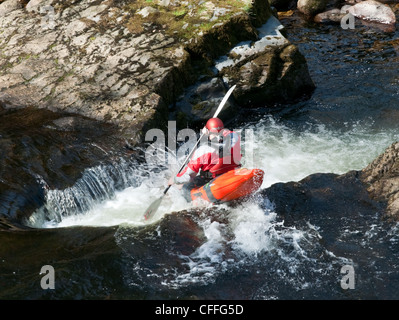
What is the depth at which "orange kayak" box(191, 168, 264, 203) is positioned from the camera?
5.93 meters

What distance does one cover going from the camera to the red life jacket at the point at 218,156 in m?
6.16

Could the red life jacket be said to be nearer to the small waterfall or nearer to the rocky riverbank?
the small waterfall

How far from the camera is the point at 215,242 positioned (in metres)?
5.40

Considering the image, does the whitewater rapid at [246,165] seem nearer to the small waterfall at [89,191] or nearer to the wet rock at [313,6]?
the small waterfall at [89,191]

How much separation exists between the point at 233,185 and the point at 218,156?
1.64ft

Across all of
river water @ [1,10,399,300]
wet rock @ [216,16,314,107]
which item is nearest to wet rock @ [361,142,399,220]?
river water @ [1,10,399,300]

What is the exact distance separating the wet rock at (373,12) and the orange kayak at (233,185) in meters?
8.52

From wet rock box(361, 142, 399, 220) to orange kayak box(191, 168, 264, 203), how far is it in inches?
55.1

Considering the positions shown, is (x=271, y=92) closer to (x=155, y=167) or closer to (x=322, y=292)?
(x=155, y=167)

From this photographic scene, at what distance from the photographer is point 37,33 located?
9.32m

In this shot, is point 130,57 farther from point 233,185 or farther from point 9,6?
point 233,185

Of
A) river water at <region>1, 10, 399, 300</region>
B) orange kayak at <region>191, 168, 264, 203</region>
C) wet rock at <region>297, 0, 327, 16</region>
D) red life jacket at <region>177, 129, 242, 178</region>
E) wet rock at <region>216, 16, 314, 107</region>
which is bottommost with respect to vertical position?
river water at <region>1, 10, 399, 300</region>
